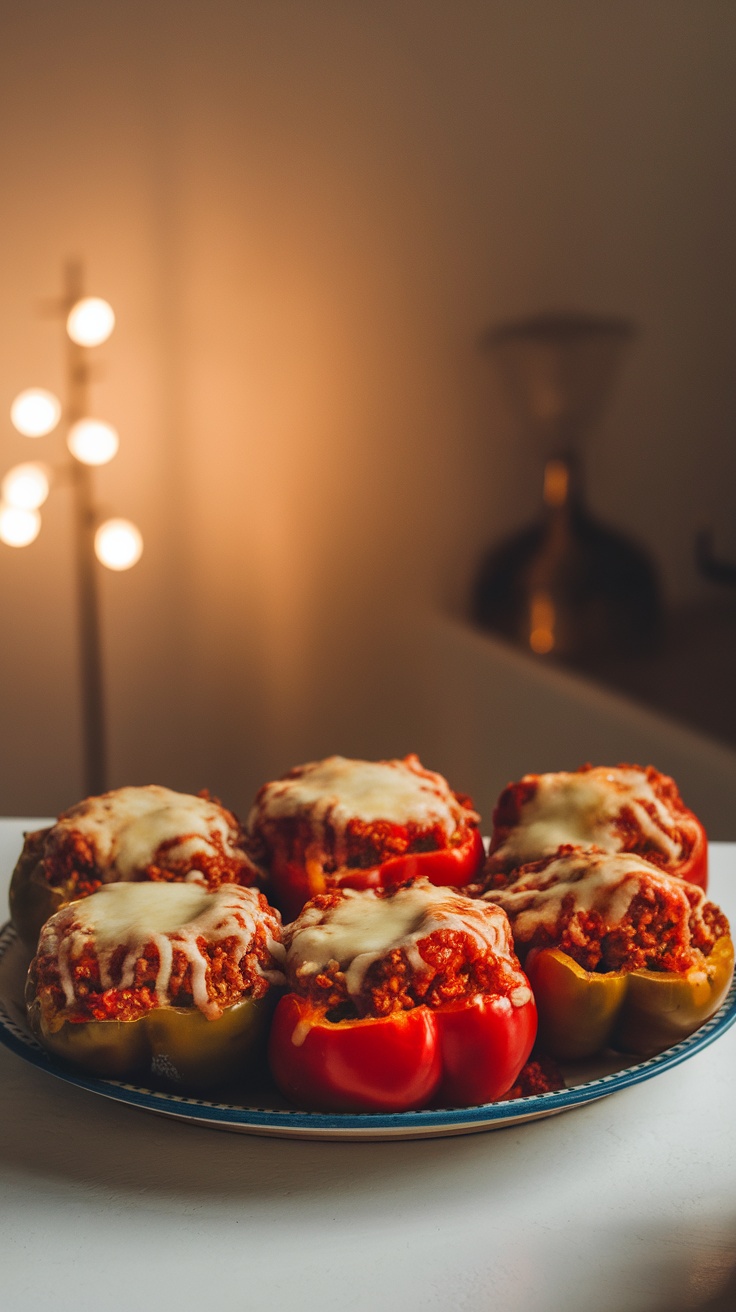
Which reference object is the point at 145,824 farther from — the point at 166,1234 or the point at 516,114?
the point at 516,114

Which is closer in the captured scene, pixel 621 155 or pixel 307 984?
→ pixel 307 984

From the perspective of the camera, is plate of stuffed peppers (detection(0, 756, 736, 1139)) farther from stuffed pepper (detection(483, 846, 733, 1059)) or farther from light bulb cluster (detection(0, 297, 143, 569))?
light bulb cluster (detection(0, 297, 143, 569))

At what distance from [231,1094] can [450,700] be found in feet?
9.45

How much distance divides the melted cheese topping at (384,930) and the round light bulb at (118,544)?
112 inches

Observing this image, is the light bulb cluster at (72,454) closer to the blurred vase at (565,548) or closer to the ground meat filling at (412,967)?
the blurred vase at (565,548)

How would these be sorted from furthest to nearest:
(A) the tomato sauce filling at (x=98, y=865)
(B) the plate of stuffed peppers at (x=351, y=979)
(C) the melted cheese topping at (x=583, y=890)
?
(A) the tomato sauce filling at (x=98, y=865) → (C) the melted cheese topping at (x=583, y=890) → (B) the plate of stuffed peppers at (x=351, y=979)

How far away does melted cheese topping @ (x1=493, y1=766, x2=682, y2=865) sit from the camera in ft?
3.46

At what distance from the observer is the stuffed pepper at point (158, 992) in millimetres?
820

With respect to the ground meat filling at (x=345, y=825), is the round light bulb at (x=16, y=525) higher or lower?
higher

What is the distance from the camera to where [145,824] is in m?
1.06

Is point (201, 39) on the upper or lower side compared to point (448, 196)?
upper

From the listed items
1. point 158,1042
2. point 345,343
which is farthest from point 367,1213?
point 345,343

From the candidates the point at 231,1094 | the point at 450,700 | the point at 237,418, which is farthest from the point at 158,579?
the point at 231,1094

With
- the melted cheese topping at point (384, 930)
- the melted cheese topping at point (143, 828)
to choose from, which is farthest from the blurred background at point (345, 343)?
the melted cheese topping at point (384, 930)
